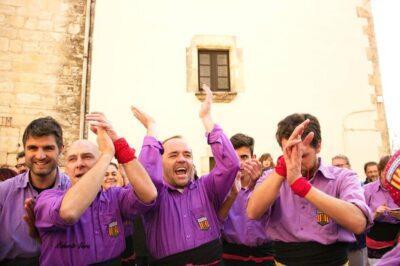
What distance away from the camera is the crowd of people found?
207cm

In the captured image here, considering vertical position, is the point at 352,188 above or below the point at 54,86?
below

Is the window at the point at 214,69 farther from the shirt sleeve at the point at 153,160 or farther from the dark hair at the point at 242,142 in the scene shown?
the shirt sleeve at the point at 153,160

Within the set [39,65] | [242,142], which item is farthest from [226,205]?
[39,65]

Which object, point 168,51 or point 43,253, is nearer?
point 43,253

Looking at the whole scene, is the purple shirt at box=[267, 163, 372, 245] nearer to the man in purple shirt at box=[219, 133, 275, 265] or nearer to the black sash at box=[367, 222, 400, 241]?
the man in purple shirt at box=[219, 133, 275, 265]

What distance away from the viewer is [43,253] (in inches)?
85.9

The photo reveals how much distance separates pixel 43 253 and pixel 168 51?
6.79 meters

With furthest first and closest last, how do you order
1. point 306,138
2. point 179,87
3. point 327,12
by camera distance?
point 327,12 < point 179,87 < point 306,138

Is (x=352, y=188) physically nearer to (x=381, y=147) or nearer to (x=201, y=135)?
(x=201, y=135)

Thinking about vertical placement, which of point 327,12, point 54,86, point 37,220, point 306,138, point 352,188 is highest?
point 327,12

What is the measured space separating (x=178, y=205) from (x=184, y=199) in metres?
0.07

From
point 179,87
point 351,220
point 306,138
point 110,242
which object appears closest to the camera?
point 351,220

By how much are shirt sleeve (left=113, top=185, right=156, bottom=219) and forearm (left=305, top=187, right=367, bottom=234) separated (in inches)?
40.8

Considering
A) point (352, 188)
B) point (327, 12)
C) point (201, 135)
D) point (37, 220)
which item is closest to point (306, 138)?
point (352, 188)
